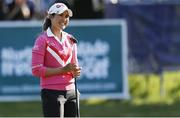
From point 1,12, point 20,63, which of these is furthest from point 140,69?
point 1,12

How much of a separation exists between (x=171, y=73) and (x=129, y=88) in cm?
111

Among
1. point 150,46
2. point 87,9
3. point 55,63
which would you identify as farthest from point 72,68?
point 87,9

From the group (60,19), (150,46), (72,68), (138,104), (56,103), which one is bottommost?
(138,104)

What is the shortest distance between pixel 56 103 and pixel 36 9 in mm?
8350

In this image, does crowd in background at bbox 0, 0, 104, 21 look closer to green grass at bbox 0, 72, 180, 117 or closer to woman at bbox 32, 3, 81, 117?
green grass at bbox 0, 72, 180, 117

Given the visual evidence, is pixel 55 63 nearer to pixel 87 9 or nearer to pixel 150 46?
pixel 150 46

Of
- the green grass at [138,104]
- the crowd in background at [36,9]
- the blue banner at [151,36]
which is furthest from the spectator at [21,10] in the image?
the green grass at [138,104]

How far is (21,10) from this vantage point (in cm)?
1432

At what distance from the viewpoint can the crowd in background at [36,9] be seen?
565 inches

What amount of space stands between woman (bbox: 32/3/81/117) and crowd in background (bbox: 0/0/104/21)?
7.34 metres

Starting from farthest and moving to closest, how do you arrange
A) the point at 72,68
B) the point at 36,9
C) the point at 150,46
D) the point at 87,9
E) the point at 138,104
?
the point at 87,9, the point at 36,9, the point at 150,46, the point at 138,104, the point at 72,68

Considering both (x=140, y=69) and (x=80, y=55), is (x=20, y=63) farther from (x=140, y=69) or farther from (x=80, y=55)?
(x=140, y=69)

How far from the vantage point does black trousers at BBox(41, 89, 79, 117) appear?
668 cm

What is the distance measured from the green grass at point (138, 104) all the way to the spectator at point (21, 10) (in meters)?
2.33
